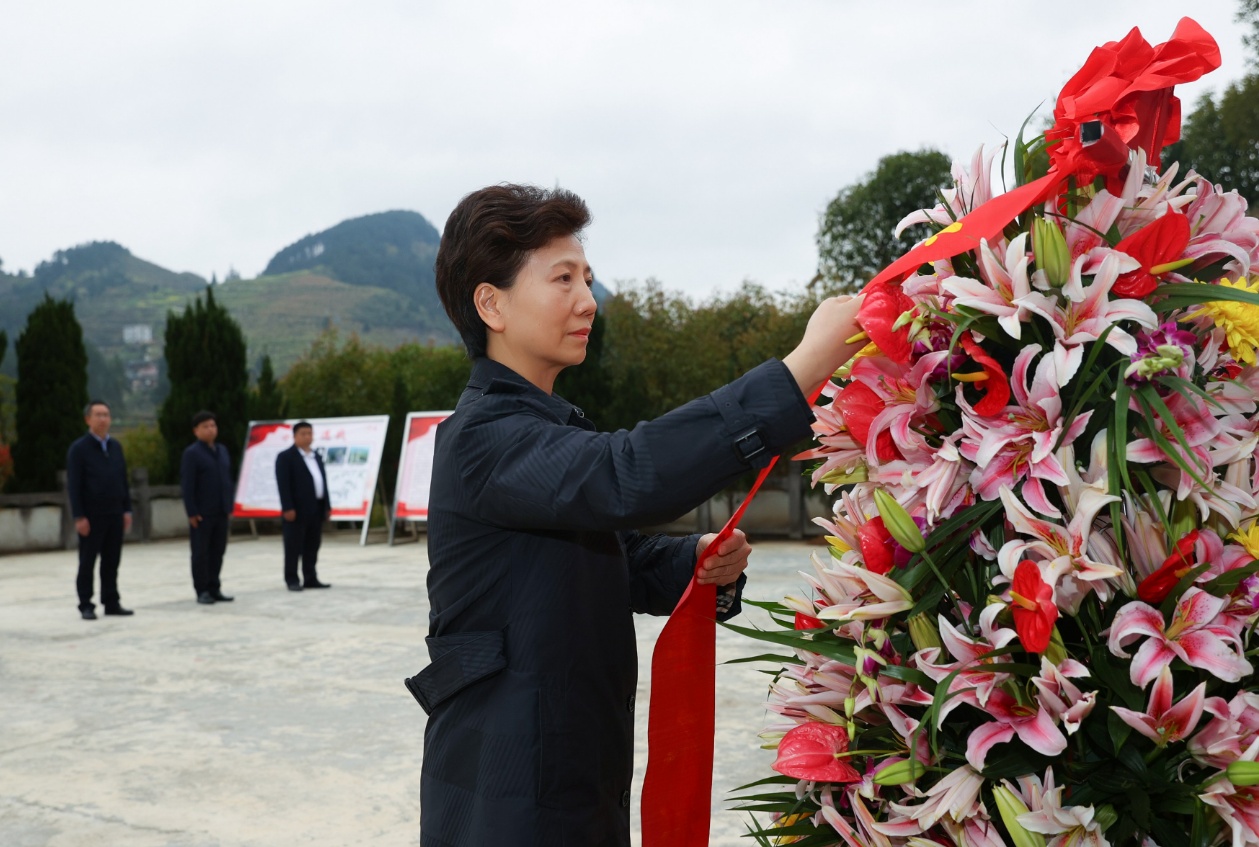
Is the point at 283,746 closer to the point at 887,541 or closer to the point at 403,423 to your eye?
the point at 887,541

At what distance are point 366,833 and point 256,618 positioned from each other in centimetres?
511

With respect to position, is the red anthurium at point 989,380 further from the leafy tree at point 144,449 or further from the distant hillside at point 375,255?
the distant hillside at point 375,255

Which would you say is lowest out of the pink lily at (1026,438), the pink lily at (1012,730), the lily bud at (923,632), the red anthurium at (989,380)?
the pink lily at (1012,730)

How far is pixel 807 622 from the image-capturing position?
1397mm

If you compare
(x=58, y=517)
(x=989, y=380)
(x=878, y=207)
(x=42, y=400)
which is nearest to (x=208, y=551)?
(x=58, y=517)

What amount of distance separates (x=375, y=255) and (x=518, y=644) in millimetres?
148638


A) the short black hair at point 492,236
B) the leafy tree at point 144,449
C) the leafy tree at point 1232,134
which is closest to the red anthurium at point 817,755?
the short black hair at point 492,236

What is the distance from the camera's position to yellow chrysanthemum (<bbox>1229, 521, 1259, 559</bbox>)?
1109mm

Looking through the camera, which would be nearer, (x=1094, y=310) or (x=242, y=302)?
(x=1094, y=310)

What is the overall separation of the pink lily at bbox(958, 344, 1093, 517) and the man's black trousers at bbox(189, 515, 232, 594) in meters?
8.82

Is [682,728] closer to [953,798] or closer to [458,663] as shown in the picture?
[458,663]

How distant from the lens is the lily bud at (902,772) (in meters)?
1.18

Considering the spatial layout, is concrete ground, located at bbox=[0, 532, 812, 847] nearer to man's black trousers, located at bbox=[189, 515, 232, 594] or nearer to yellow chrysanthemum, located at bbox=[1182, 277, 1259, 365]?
man's black trousers, located at bbox=[189, 515, 232, 594]

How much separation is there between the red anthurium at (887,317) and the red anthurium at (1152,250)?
0.73 feet
